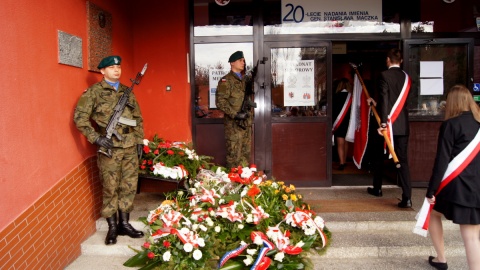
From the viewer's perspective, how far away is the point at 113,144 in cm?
401

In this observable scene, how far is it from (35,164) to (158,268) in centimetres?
136

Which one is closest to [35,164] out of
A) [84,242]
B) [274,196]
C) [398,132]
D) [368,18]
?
[84,242]

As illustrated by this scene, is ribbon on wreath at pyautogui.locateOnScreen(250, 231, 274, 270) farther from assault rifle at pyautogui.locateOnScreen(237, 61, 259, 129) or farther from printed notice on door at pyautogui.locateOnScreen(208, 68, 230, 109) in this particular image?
printed notice on door at pyautogui.locateOnScreen(208, 68, 230, 109)

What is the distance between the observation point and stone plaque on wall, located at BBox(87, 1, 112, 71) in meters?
4.42

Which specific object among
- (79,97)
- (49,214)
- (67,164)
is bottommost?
(49,214)

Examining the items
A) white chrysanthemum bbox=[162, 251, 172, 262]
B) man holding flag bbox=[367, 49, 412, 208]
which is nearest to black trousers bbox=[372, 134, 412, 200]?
man holding flag bbox=[367, 49, 412, 208]

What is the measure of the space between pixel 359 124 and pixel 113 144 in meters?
3.79

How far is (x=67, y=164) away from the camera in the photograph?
12.9 ft

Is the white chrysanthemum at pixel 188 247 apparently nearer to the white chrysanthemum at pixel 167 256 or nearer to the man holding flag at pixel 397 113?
the white chrysanthemum at pixel 167 256

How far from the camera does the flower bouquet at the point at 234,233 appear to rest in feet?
9.59

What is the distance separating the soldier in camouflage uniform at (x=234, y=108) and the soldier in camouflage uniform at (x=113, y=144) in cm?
124

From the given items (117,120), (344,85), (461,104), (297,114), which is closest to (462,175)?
(461,104)

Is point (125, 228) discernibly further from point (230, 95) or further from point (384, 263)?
point (384, 263)

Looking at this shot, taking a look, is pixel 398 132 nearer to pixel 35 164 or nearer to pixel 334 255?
pixel 334 255
